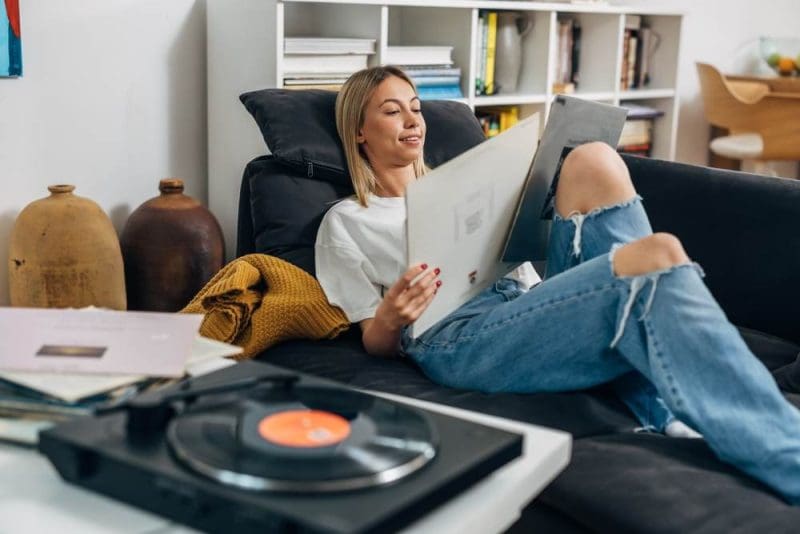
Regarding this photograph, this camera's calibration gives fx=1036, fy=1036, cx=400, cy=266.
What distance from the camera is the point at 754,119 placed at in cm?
438

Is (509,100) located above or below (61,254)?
above

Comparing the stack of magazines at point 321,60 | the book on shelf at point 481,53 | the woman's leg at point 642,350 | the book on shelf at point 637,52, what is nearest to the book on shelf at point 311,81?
the stack of magazines at point 321,60

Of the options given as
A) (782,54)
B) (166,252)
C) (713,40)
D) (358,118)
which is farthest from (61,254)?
(782,54)

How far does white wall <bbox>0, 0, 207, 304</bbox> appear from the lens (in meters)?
2.62

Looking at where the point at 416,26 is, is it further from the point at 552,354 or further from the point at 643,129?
the point at 552,354

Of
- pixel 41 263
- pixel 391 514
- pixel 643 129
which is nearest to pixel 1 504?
pixel 391 514

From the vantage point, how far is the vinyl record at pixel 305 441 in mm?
750

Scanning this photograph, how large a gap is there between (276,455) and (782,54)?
483 centimetres

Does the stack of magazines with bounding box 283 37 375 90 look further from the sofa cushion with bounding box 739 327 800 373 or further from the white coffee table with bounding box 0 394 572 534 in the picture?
the white coffee table with bounding box 0 394 572 534

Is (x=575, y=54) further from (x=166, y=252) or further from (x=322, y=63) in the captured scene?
(x=166, y=252)

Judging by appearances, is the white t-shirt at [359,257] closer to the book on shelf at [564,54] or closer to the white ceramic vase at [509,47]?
the white ceramic vase at [509,47]

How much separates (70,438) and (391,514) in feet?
0.90

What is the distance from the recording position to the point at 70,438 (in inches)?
32.1

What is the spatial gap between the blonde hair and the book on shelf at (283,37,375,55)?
0.75m
